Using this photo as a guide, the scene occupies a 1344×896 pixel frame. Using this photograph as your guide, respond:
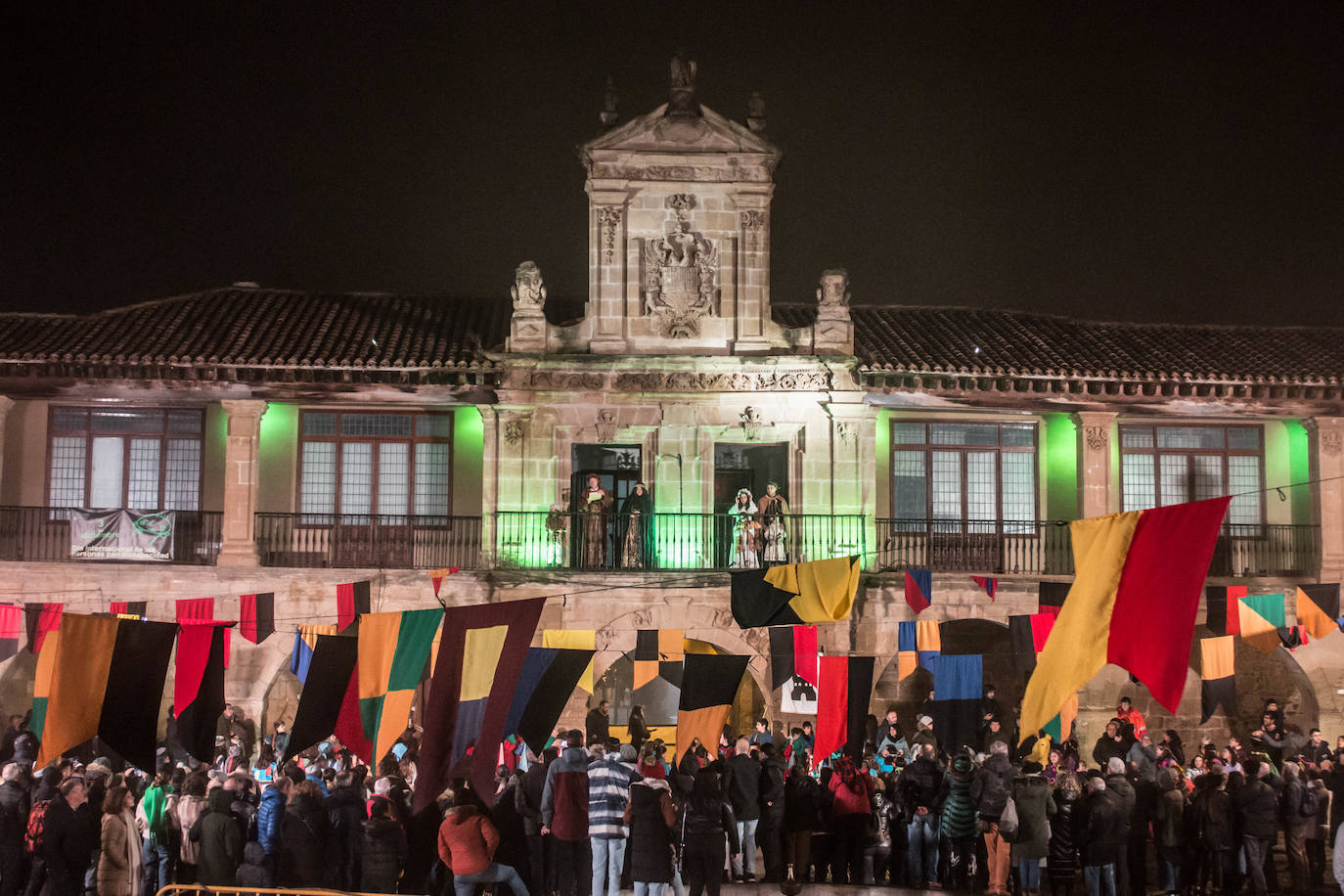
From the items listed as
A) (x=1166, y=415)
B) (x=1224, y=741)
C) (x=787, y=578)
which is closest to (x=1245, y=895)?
(x=787, y=578)

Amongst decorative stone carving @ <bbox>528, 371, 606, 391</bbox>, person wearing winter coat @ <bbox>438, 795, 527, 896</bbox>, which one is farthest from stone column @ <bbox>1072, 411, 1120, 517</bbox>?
person wearing winter coat @ <bbox>438, 795, 527, 896</bbox>

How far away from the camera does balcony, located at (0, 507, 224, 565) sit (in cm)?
2456

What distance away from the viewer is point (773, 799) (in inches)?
590

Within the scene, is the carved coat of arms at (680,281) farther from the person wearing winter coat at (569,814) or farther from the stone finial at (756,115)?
the person wearing winter coat at (569,814)

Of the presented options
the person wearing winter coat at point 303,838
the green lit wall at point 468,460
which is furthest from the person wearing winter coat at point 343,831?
the green lit wall at point 468,460

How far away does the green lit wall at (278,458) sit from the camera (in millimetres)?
25203

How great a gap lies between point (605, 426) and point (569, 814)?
1159 cm

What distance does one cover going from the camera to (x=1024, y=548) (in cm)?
2538

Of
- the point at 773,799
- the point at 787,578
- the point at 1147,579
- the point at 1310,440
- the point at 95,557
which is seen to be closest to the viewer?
the point at 1147,579

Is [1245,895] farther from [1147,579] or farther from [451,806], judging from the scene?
[451,806]

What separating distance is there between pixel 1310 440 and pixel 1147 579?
18215 mm

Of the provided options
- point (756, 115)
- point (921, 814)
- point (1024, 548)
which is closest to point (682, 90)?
point (756, 115)

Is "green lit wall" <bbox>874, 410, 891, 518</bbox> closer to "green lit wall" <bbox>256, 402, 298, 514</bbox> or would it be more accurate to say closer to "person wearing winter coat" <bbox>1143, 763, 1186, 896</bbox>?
"green lit wall" <bbox>256, 402, 298, 514</bbox>

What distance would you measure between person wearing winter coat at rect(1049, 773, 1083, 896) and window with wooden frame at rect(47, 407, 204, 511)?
16.5 metres
